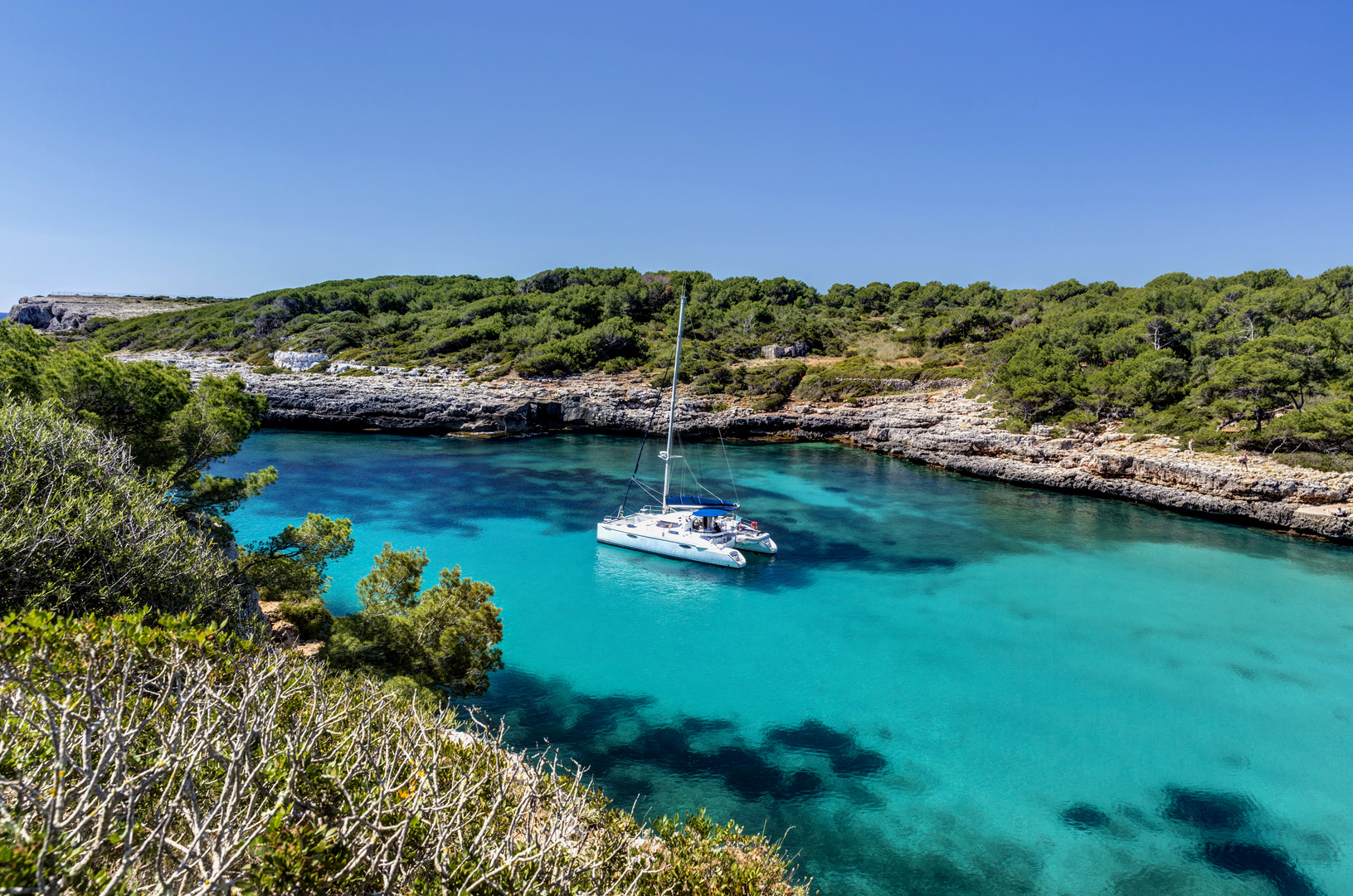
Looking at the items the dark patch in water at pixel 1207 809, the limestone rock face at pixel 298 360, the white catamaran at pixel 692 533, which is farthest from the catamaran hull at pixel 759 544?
the limestone rock face at pixel 298 360

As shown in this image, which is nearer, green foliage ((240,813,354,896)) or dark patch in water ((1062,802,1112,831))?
green foliage ((240,813,354,896))

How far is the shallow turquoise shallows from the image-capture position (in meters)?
9.72

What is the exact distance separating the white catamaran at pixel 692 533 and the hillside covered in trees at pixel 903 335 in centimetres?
2442

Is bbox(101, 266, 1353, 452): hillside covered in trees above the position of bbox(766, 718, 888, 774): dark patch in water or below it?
above

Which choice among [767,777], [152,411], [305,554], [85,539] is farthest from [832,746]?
[152,411]

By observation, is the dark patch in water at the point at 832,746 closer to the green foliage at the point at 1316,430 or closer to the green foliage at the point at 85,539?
the green foliage at the point at 85,539

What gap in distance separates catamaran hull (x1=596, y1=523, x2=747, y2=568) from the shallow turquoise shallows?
410 mm

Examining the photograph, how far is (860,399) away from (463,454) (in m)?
30.0

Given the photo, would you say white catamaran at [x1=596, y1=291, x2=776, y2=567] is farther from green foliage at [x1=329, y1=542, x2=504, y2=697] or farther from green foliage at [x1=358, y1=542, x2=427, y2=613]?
green foliage at [x1=358, y1=542, x2=427, y2=613]

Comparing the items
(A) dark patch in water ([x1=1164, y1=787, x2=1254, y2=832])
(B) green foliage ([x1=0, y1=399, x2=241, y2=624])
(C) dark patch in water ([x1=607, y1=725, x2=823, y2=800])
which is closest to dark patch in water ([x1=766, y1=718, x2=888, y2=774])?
(C) dark patch in water ([x1=607, y1=725, x2=823, y2=800])

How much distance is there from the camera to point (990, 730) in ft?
41.3

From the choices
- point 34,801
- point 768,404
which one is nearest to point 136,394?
point 34,801

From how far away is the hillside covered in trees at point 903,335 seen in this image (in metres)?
31.2

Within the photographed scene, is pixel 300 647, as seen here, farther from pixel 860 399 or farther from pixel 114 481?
pixel 860 399
